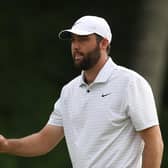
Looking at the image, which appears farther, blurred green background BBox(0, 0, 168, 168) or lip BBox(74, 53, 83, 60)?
blurred green background BBox(0, 0, 168, 168)

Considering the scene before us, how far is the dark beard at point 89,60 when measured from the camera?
205 inches

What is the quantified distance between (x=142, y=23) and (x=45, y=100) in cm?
159

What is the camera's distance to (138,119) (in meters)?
5.02

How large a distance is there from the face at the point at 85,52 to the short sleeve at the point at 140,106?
28 centimetres

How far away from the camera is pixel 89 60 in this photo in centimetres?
520

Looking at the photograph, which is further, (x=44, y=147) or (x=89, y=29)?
(x=44, y=147)

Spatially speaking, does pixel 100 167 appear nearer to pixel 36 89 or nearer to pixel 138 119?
pixel 138 119

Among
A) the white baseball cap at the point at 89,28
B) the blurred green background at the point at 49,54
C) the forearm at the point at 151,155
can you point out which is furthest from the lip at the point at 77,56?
the blurred green background at the point at 49,54

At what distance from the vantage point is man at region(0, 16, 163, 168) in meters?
5.05

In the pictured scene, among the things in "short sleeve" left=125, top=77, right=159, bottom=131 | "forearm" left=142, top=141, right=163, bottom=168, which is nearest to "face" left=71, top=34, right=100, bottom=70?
"short sleeve" left=125, top=77, right=159, bottom=131

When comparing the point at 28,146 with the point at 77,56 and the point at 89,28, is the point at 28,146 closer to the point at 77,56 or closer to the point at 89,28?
the point at 77,56

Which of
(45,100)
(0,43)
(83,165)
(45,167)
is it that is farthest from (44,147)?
(0,43)

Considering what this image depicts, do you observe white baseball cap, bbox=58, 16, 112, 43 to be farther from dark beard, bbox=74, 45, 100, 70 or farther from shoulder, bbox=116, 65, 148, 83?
shoulder, bbox=116, 65, 148, 83

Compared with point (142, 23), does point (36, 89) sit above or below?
below
